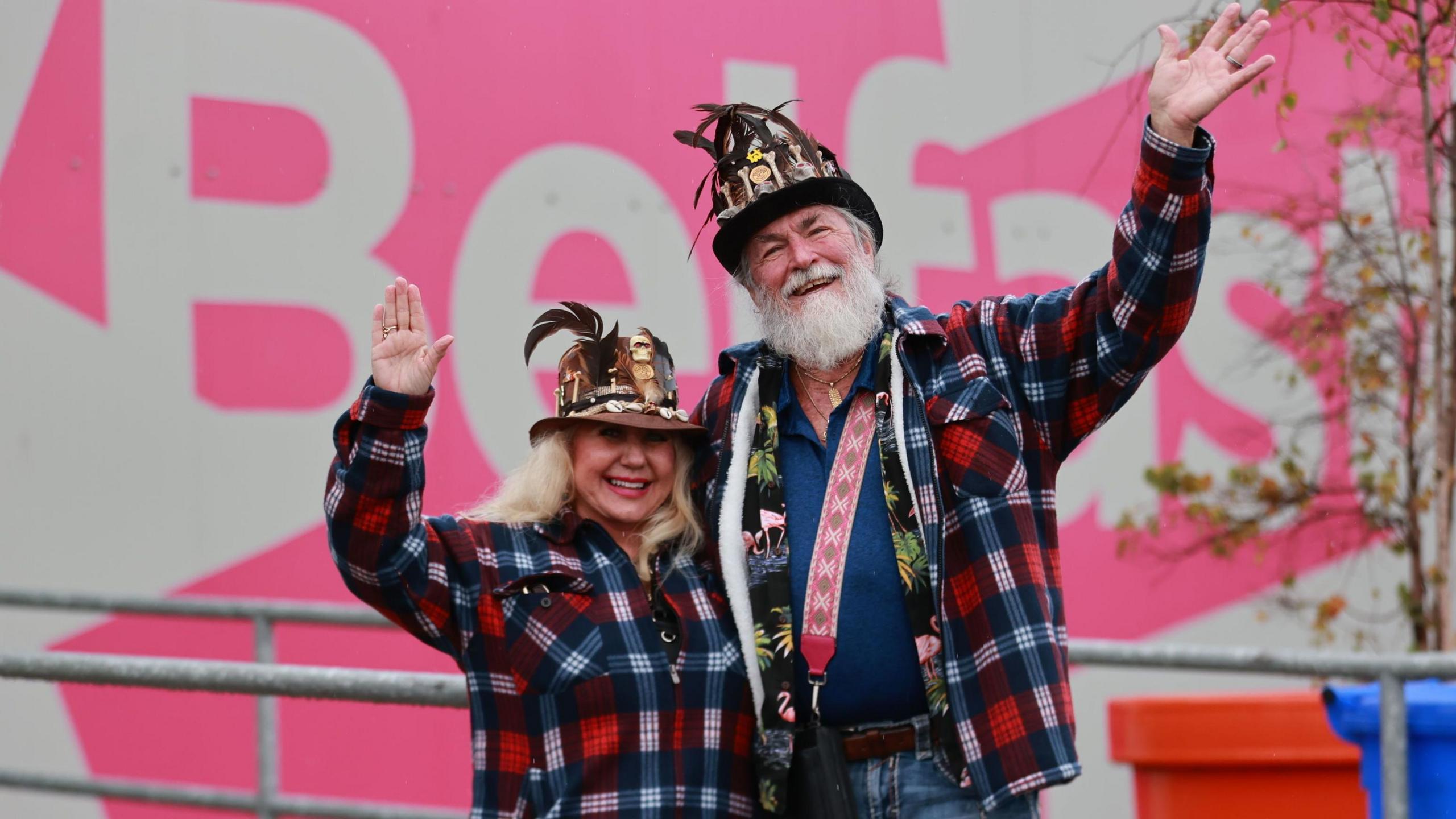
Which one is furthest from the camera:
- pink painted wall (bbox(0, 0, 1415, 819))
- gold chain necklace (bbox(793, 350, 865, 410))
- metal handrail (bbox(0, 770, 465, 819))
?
pink painted wall (bbox(0, 0, 1415, 819))

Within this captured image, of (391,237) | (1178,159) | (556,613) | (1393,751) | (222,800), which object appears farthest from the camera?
(391,237)

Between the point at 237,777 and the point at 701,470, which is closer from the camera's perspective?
the point at 701,470

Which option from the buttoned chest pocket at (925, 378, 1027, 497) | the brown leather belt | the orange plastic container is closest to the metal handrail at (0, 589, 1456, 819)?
the orange plastic container

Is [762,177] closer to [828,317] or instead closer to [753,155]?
[753,155]

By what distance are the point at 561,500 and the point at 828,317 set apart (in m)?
0.61

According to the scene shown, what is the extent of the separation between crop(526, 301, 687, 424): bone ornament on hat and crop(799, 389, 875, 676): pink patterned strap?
34 cm

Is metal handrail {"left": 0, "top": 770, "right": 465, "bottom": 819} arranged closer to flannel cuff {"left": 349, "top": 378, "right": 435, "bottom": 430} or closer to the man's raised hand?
flannel cuff {"left": 349, "top": 378, "right": 435, "bottom": 430}

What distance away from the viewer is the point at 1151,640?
22.8 ft

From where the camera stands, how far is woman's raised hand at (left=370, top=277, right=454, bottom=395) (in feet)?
9.49

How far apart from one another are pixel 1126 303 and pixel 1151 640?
174 inches

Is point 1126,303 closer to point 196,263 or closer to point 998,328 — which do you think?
point 998,328

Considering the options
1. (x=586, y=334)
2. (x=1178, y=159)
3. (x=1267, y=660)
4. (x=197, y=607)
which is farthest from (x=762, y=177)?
(x=197, y=607)

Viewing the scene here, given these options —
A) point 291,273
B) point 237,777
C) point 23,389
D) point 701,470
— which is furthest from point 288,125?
point 701,470

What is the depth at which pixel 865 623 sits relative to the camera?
114 inches
